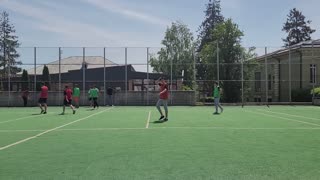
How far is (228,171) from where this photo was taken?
28.2 ft

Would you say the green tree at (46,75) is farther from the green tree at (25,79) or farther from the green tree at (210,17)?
the green tree at (210,17)

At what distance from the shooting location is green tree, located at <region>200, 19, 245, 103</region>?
46625 mm

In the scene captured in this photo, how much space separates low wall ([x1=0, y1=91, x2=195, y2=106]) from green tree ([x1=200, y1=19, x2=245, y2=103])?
374 centimetres

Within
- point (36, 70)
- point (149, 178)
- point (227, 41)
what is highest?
point (227, 41)

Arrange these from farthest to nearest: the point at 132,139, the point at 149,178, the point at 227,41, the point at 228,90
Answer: the point at 227,41 → the point at 228,90 → the point at 132,139 → the point at 149,178

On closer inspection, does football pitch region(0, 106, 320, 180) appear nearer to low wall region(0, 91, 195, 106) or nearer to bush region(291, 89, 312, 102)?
low wall region(0, 91, 195, 106)

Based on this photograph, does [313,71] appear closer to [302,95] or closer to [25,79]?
[302,95]

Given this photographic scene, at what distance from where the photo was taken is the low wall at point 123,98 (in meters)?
43.7

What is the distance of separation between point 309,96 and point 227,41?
429 inches

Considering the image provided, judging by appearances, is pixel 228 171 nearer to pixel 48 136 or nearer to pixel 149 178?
pixel 149 178

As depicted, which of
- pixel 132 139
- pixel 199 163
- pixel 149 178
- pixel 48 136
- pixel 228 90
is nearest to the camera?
pixel 149 178

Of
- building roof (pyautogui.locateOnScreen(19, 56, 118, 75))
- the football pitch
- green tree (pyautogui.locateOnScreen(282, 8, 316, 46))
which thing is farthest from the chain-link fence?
green tree (pyautogui.locateOnScreen(282, 8, 316, 46))

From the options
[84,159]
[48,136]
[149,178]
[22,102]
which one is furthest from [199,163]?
[22,102]

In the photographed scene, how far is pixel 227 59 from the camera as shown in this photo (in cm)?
5028
